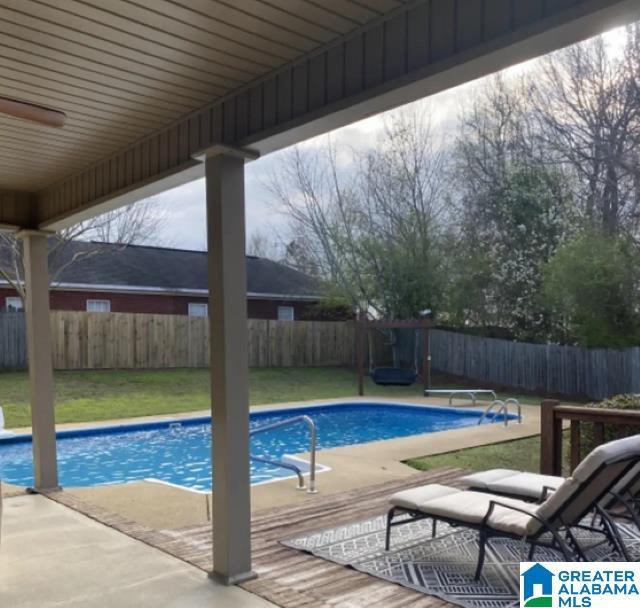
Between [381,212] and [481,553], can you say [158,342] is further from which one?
[481,553]

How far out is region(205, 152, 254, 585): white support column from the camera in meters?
3.77

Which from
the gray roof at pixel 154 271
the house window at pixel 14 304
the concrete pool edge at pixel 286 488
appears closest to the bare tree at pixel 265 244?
the gray roof at pixel 154 271

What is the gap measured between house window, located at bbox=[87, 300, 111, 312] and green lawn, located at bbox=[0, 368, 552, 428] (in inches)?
153

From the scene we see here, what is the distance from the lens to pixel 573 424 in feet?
18.9

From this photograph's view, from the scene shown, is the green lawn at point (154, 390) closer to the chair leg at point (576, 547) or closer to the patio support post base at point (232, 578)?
the patio support post base at point (232, 578)

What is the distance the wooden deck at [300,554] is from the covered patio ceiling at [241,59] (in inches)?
102

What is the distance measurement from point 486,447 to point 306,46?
7.27m

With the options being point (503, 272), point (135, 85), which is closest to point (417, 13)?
point (135, 85)

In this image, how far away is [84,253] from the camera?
1970 centimetres

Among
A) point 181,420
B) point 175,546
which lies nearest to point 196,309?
point 181,420

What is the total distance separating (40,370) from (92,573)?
2688 mm

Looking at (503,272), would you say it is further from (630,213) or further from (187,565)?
(187,565)

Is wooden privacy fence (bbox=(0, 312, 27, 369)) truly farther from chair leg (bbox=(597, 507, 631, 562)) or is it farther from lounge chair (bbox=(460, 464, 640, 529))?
chair leg (bbox=(597, 507, 631, 562))

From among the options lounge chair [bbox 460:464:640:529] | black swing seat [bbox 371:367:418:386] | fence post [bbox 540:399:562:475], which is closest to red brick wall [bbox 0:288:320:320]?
black swing seat [bbox 371:367:418:386]
